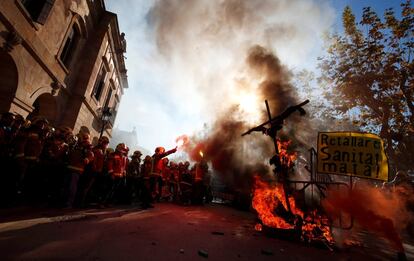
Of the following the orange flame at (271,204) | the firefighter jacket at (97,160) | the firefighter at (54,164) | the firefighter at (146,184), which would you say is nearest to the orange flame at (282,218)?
the orange flame at (271,204)

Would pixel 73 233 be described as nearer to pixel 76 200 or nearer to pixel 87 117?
pixel 76 200

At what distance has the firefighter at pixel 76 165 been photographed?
6016 millimetres

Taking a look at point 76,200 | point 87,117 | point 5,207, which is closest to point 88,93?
point 87,117

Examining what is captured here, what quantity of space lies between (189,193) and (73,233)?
8.48m

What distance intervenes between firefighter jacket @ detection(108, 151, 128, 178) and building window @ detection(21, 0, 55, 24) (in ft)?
21.8

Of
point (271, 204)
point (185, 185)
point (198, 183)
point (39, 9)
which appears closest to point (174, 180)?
point (185, 185)

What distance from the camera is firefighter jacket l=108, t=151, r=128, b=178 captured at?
745 cm

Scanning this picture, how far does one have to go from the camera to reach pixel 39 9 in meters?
8.97

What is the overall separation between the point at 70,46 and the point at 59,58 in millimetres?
1976

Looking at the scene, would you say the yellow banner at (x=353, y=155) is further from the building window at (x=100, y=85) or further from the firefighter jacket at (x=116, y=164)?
the building window at (x=100, y=85)

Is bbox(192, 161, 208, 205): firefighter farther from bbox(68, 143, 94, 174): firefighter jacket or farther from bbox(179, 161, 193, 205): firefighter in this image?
bbox(68, 143, 94, 174): firefighter jacket

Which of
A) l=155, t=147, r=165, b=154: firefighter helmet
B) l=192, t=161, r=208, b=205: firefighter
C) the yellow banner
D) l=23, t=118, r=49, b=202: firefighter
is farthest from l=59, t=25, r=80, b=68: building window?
the yellow banner

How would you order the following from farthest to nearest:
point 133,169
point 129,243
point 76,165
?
1. point 133,169
2. point 76,165
3. point 129,243

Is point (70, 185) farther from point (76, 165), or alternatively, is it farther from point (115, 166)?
point (115, 166)
